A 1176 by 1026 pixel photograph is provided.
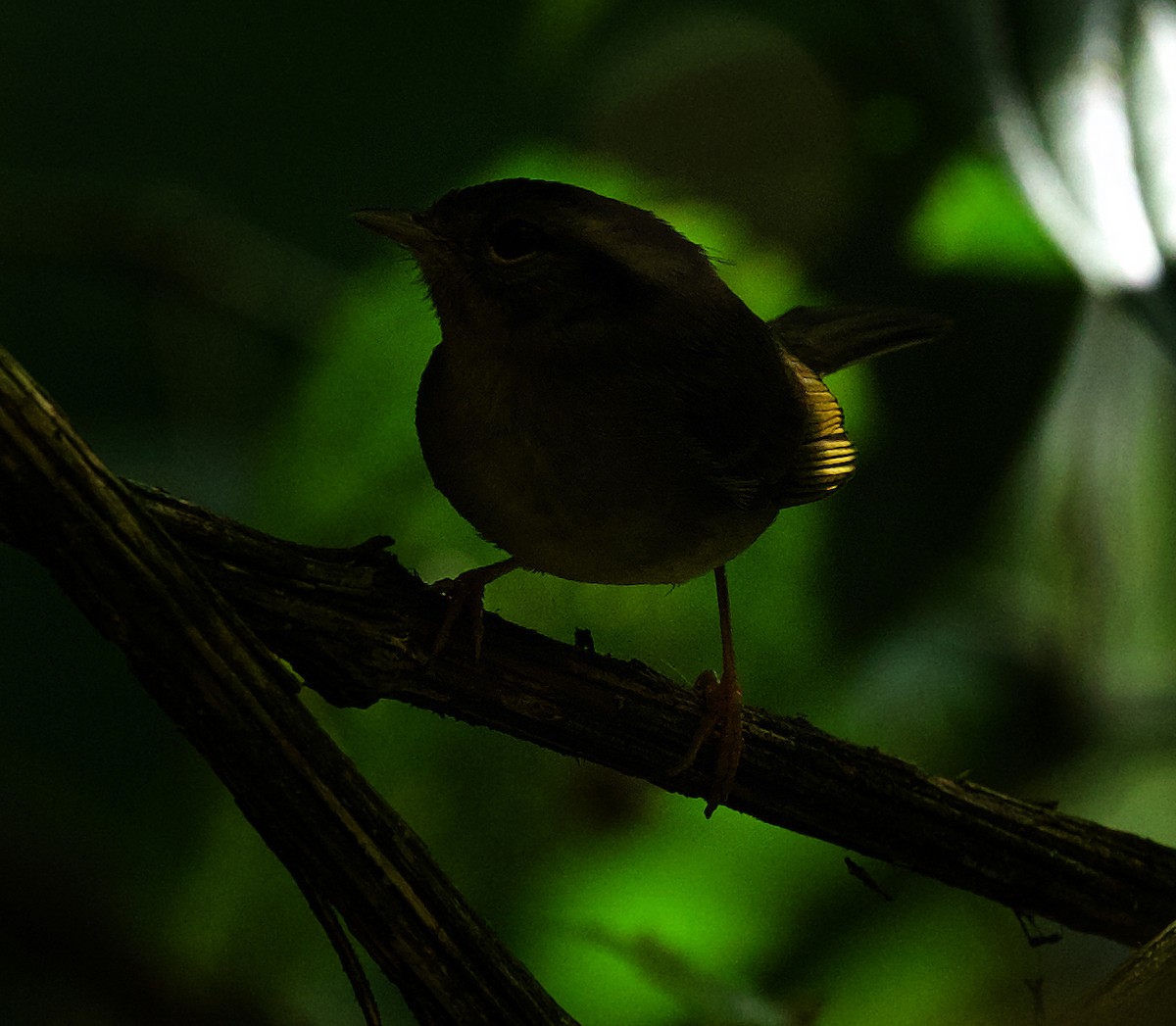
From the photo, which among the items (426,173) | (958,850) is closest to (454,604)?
(958,850)

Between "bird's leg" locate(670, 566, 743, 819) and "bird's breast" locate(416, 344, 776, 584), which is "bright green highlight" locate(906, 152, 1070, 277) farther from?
"bird's leg" locate(670, 566, 743, 819)

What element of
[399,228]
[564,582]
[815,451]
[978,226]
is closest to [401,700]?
[399,228]

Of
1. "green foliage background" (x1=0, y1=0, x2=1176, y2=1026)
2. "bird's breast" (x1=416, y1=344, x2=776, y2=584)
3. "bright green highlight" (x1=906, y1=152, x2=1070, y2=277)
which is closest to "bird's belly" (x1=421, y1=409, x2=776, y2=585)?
"bird's breast" (x1=416, y1=344, x2=776, y2=584)

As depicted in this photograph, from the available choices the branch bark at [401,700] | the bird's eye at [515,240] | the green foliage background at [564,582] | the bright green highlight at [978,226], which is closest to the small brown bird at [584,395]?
the bird's eye at [515,240]

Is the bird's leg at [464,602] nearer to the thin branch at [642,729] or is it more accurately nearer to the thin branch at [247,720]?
the thin branch at [642,729]

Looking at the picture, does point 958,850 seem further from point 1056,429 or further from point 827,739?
point 1056,429

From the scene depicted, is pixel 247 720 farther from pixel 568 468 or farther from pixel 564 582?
pixel 564 582
